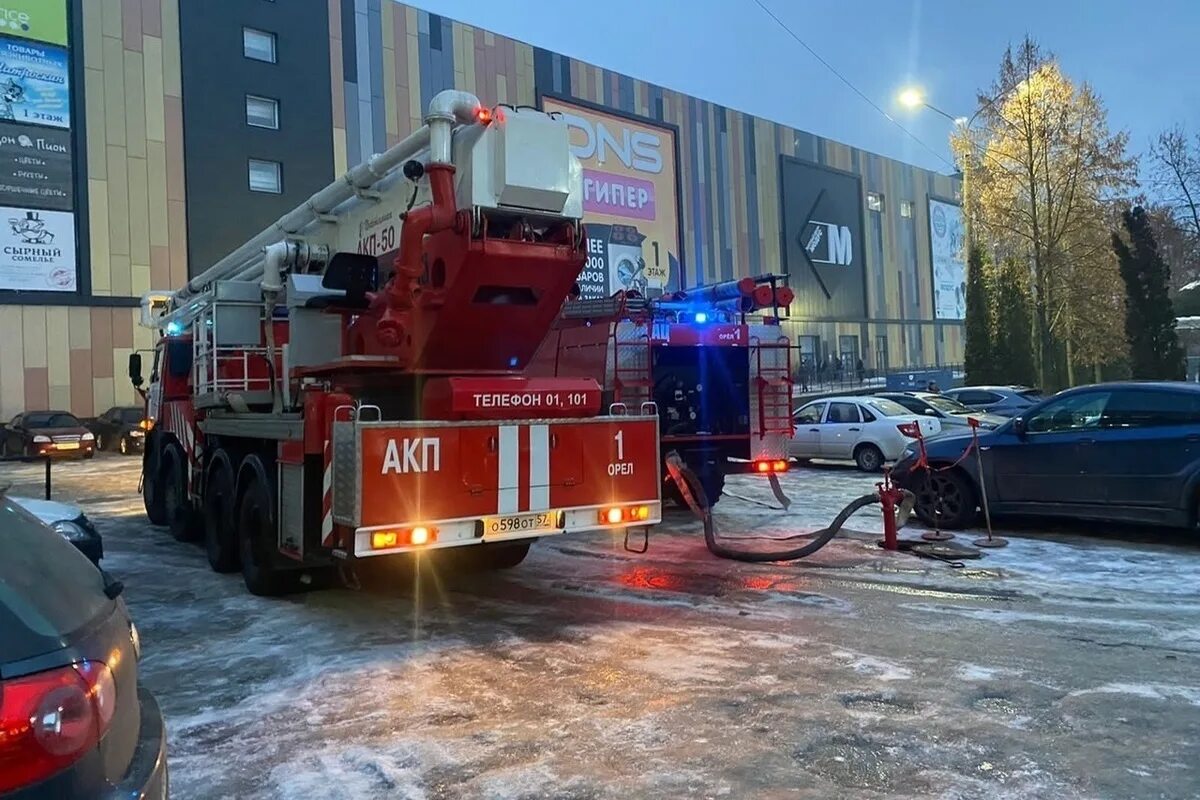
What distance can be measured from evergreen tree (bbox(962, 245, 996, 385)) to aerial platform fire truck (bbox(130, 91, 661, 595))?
27132 mm

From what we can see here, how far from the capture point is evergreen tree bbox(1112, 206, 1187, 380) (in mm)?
22516

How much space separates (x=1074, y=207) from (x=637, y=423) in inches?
1006

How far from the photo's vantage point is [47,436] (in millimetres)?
23734

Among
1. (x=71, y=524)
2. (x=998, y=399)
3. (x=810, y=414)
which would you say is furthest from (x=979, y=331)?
(x=71, y=524)

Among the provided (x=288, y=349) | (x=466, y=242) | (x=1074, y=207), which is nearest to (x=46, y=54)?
(x=288, y=349)

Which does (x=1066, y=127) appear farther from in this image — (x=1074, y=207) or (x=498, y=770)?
(x=498, y=770)

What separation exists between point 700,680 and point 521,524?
5.87 feet

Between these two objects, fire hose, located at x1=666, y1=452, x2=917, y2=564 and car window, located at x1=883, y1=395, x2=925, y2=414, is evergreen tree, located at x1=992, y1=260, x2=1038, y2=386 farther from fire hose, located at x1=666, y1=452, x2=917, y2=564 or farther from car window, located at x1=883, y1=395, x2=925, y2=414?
fire hose, located at x1=666, y1=452, x2=917, y2=564

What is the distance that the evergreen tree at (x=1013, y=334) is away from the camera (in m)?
31.0

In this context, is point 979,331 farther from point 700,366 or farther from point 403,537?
point 403,537

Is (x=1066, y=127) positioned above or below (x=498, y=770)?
above

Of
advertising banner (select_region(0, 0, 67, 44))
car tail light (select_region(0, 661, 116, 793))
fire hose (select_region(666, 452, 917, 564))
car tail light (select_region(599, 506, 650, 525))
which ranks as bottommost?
fire hose (select_region(666, 452, 917, 564))

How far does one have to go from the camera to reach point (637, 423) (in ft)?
22.9

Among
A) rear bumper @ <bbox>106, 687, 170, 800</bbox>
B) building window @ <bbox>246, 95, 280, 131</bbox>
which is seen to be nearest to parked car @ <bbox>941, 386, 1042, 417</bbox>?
rear bumper @ <bbox>106, 687, 170, 800</bbox>
